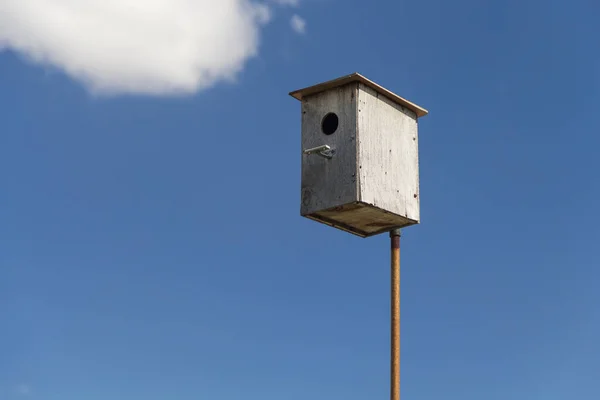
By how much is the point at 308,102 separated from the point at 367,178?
1.03m

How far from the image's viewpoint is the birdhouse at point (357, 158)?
7582 millimetres

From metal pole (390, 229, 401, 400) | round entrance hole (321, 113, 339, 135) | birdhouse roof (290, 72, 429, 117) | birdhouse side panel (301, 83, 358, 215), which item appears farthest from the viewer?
round entrance hole (321, 113, 339, 135)

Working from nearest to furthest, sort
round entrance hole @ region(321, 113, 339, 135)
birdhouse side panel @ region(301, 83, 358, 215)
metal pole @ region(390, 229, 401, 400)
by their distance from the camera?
1. metal pole @ region(390, 229, 401, 400)
2. birdhouse side panel @ region(301, 83, 358, 215)
3. round entrance hole @ region(321, 113, 339, 135)

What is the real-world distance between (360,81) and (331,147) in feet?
1.97

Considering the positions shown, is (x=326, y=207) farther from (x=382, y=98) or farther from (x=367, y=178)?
(x=382, y=98)

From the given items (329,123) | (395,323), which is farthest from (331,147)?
(395,323)

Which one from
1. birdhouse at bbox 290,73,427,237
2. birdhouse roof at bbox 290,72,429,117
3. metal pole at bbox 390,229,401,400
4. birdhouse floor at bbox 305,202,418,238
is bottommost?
metal pole at bbox 390,229,401,400

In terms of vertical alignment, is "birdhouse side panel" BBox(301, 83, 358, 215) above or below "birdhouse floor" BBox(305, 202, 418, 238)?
above

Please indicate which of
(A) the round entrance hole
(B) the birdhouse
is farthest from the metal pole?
(A) the round entrance hole

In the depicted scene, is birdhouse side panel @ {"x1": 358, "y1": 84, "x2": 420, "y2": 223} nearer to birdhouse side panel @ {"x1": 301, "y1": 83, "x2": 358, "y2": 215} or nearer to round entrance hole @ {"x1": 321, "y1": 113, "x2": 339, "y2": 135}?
birdhouse side panel @ {"x1": 301, "y1": 83, "x2": 358, "y2": 215}

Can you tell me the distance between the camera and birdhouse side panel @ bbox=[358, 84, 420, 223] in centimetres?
762

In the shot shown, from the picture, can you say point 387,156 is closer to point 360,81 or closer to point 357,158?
point 357,158

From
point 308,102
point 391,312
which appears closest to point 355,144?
point 308,102

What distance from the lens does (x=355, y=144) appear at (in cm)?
759
